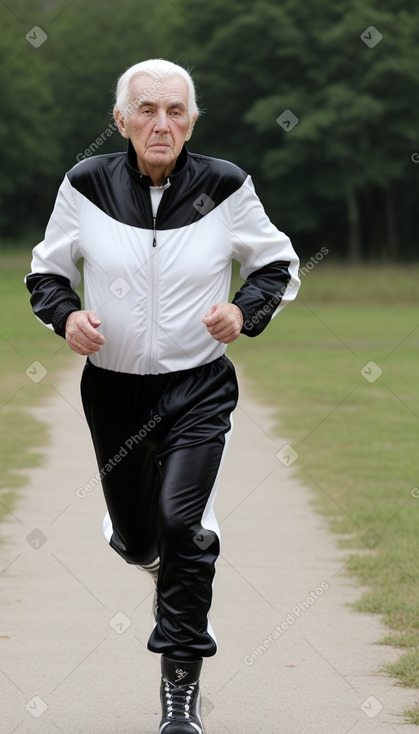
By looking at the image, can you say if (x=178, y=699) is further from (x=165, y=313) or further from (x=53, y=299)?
(x=53, y=299)

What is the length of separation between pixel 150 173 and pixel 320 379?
15084mm

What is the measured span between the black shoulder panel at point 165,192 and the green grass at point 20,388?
4456 mm

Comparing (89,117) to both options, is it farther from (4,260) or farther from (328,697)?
(328,697)

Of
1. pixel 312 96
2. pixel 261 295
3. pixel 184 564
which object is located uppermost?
pixel 261 295

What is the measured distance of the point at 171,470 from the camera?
4.24m

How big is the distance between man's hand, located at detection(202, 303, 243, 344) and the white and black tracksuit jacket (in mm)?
151

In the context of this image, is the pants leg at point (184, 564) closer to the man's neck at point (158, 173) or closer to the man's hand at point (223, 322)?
the man's hand at point (223, 322)

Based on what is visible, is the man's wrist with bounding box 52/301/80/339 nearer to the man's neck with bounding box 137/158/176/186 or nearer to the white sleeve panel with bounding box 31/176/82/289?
the white sleeve panel with bounding box 31/176/82/289

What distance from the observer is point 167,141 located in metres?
4.24

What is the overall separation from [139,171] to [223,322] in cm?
61

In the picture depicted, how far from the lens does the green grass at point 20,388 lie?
1065 cm

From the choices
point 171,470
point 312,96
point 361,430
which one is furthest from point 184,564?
point 312,96

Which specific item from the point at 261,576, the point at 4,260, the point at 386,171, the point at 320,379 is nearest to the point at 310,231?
the point at 386,171

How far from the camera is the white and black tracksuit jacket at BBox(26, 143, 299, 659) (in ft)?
13.7
